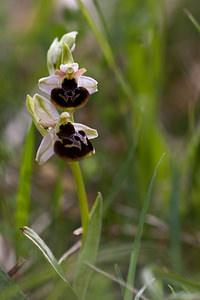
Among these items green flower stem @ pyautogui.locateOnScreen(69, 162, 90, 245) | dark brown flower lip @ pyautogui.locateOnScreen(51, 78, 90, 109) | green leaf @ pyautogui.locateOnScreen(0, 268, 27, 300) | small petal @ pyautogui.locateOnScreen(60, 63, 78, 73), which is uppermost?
small petal @ pyautogui.locateOnScreen(60, 63, 78, 73)

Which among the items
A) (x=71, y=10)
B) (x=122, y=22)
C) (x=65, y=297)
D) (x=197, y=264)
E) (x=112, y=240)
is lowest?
(x=197, y=264)

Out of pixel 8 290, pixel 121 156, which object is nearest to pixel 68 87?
pixel 8 290

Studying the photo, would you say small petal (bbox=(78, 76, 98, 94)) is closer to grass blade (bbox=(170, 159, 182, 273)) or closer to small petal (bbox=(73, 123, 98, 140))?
small petal (bbox=(73, 123, 98, 140))

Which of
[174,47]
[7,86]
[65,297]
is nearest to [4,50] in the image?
[7,86]

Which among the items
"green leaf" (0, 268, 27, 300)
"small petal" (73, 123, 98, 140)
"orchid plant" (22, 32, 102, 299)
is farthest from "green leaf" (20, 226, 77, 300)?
"small petal" (73, 123, 98, 140)

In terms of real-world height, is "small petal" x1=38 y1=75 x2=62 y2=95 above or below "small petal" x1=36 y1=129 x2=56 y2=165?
above

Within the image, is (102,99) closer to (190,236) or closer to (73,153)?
(190,236)

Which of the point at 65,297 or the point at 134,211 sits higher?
the point at 65,297
